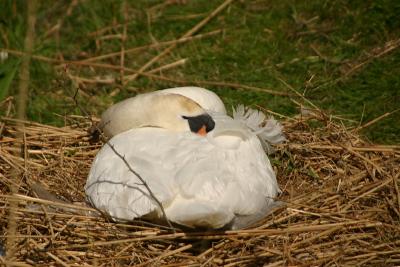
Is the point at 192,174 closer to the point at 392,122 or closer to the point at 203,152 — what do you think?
the point at 203,152

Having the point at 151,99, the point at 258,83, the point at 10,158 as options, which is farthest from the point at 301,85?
the point at 10,158

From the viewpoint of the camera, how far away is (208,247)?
351 cm

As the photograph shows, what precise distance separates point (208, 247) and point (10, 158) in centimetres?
139

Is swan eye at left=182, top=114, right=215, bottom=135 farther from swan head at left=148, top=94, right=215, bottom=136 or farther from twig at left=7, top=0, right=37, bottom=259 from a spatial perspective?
twig at left=7, top=0, right=37, bottom=259

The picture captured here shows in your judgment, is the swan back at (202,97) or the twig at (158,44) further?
the twig at (158,44)

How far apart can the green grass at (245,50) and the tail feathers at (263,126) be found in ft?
2.74

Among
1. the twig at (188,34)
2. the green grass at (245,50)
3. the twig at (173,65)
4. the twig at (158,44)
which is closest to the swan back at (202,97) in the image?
the green grass at (245,50)

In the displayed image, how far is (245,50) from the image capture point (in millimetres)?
6156

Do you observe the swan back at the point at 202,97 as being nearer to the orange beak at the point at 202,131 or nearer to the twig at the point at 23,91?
the orange beak at the point at 202,131

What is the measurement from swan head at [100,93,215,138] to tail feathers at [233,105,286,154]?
0.43 metres

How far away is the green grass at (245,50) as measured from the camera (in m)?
5.37

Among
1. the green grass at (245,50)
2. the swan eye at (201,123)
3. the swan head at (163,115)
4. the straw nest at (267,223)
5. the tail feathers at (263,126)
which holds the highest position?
the green grass at (245,50)

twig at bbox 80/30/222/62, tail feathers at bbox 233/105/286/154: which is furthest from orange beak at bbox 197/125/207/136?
twig at bbox 80/30/222/62

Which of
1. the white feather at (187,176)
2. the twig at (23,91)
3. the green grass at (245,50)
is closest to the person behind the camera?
the twig at (23,91)
